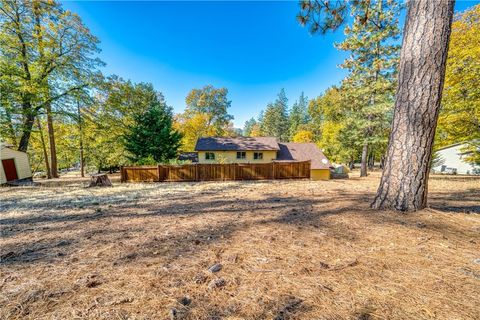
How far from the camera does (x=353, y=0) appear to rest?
4996mm

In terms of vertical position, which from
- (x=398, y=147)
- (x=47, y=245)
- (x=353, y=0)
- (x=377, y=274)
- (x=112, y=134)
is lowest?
(x=47, y=245)

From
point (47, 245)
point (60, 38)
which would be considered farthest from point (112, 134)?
point (47, 245)

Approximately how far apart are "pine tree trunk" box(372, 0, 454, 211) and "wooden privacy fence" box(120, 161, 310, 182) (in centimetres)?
926

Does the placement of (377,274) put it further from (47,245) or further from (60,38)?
(60,38)

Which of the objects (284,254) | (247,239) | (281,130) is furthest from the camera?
(281,130)

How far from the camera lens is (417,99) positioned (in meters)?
→ 3.19

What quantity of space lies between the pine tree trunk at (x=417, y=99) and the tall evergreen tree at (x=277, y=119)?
4326cm

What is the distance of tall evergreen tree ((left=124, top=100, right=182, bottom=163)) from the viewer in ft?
50.5

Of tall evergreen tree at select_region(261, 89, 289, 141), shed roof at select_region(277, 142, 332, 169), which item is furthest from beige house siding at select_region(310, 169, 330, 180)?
tall evergreen tree at select_region(261, 89, 289, 141)

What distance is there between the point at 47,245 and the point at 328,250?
3.89m

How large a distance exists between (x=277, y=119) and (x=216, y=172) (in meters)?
37.4

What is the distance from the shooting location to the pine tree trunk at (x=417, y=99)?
310cm

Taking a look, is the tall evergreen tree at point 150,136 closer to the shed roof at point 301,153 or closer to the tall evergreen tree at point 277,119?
the shed roof at point 301,153

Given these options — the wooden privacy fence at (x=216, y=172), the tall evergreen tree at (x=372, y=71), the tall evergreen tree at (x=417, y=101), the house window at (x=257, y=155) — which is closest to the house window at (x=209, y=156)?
the house window at (x=257, y=155)
